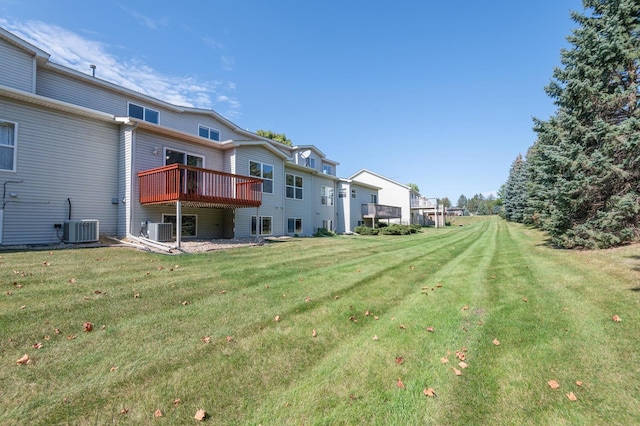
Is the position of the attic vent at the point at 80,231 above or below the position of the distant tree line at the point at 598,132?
below

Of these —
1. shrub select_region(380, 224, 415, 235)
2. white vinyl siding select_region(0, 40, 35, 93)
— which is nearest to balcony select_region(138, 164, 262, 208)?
white vinyl siding select_region(0, 40, 35, 93)

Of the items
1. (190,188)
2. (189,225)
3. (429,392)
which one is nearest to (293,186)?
(189,225)

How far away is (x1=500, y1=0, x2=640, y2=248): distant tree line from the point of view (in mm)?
9531

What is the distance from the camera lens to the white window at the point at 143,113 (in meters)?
14.3

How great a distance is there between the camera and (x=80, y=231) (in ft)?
32.0

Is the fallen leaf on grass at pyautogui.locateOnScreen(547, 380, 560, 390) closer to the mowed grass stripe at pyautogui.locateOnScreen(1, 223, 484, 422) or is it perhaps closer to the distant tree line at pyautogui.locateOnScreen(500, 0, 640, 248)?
the mowed grass stripe at pyautogui.locateOnScreen(1, 223, 484, 422)

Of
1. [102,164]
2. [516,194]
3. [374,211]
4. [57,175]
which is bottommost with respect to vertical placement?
[374,211]

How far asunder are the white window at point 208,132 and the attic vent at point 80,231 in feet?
28.9

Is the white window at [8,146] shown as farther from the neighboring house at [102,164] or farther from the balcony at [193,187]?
the balcony at [193,187]

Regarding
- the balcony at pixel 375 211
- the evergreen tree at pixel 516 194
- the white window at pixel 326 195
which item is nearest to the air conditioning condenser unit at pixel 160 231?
the white window at pixel 326 195

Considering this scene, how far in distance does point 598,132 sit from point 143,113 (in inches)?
746

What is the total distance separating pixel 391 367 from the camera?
330 cm

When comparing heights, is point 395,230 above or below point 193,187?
below

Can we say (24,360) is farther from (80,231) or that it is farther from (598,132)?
(598,132)
